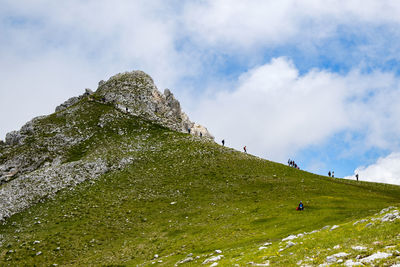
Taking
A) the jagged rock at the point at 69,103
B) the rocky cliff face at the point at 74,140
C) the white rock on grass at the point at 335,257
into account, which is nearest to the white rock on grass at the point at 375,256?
the white rock on grass at the point at 335,257

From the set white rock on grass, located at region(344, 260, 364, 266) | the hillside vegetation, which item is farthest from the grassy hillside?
white rock on grass, located at region(344, 260, 364, 266)

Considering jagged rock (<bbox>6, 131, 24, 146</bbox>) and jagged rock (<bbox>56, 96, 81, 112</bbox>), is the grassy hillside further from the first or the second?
jagged rock (<bbox>56, 96, 81, 112</bbox>)

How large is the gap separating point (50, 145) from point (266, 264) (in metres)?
90.3

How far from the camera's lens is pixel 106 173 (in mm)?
79375

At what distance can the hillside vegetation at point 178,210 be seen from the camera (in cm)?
4028

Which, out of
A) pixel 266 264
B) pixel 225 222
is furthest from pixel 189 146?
pixel 266 264

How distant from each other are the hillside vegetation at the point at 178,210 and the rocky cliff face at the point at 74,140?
1.36 meters

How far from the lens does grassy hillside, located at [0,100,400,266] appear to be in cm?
4450

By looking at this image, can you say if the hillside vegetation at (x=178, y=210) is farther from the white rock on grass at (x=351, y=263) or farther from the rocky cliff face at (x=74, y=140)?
the white rock on grass at (x=351, y=263)

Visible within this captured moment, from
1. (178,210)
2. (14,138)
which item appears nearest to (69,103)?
(14,138)

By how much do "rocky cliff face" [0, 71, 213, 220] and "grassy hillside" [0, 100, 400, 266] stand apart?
2297mm

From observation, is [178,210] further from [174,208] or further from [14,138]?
[14,138]

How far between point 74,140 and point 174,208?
5174cm

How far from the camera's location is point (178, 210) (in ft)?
201
